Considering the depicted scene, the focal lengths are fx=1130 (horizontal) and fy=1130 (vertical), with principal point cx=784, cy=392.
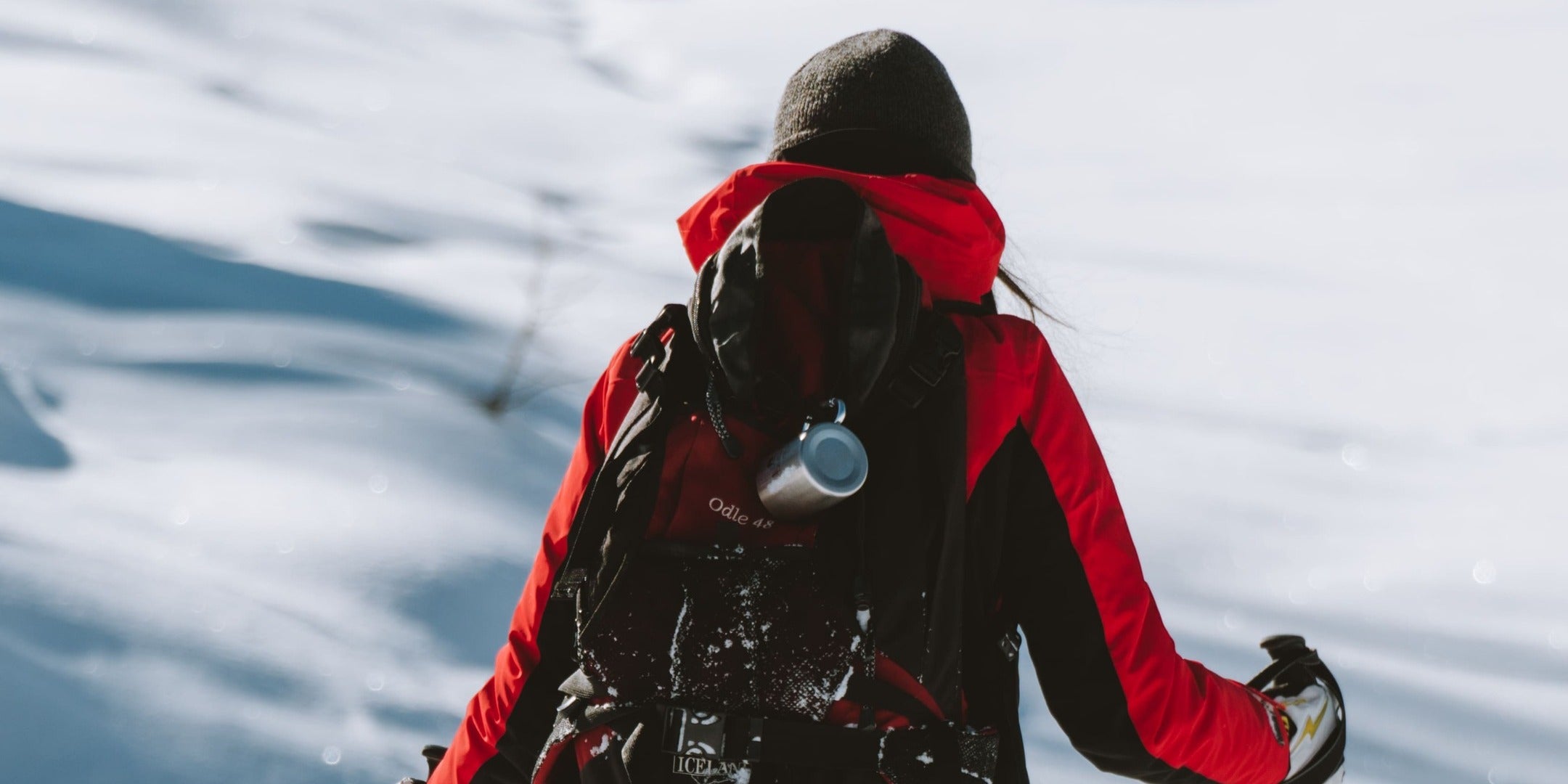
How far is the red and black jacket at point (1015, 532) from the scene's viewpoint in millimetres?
1136

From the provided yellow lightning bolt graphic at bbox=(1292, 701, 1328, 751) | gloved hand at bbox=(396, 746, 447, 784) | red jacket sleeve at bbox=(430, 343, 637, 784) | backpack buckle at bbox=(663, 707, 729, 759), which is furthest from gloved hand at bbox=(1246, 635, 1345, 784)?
gloved hand at bbox=(396, 746, 447, 784)

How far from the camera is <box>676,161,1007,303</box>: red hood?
3.77 feet

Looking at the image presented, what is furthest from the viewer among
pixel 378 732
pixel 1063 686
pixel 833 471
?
pixel 378 732

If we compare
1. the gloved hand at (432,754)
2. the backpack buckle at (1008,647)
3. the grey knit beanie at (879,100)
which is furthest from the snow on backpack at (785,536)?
the gloved hand at (432,754)

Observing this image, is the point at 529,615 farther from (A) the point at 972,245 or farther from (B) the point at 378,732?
(B) the point at 378,732

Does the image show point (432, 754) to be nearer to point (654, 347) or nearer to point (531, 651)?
point (531, 651)

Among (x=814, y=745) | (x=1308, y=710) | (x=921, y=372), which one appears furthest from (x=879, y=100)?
(x=1308, y=710)

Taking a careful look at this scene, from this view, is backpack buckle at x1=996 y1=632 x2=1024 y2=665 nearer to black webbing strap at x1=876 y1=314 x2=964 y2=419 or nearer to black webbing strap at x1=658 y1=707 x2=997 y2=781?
black webbing strap at x1=658 y1=707 x2=997 y2=781

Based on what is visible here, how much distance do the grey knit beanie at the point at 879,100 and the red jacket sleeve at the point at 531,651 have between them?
343 mm

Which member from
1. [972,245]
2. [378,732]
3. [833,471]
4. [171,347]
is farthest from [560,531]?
[171,347]

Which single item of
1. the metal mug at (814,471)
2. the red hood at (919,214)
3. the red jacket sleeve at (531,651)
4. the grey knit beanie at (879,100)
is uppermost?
the grey knit beanie at (879,100)

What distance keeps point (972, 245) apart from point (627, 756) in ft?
2.00

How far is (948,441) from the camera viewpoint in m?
1.06

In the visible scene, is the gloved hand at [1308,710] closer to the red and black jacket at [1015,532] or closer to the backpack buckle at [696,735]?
the red and black jacket at [1015,532]
